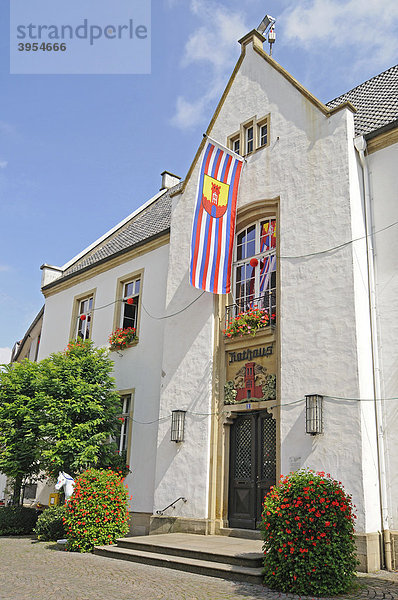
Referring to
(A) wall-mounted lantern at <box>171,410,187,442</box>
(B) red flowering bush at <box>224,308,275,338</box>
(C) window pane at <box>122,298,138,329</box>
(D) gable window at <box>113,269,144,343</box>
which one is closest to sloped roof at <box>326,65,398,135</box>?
(B) red flowering bush at <box>224,308,275,338</box>

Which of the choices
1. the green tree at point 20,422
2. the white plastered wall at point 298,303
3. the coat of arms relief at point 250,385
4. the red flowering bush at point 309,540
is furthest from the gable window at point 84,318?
the red flowering bush at point 309,540

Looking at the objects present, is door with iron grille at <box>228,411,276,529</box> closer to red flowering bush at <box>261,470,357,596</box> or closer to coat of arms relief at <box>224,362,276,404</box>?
coat of arms relief at <box>224,362,276,404</box>

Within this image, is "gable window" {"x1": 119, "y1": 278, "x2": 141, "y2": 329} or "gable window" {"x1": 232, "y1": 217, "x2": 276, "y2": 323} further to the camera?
"gable window" {"x1": 119, "y1": 278, "x2": 141, "y2": 329}

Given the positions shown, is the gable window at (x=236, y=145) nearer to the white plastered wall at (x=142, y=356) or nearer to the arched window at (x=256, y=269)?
the arched window at (x=256, y=269)

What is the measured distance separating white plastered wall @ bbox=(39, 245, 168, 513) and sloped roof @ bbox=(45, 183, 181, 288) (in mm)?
707

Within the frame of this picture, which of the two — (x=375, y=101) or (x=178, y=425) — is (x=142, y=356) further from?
(x=375, y=101)

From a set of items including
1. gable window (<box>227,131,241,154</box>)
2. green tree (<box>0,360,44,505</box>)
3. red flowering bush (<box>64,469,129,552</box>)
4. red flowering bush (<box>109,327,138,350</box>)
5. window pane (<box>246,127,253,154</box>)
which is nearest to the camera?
red flowering bush (<box>64,469,129,552</box>)

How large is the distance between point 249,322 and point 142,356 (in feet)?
15.5

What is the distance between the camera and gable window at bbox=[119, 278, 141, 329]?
18125 mm

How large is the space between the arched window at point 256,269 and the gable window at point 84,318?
7.49 m

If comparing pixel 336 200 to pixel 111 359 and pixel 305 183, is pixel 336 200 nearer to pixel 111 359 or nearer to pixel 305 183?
pixel 305 183

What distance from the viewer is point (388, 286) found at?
37.3ft

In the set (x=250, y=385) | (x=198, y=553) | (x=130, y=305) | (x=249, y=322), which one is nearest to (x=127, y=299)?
(x=130, y=305)

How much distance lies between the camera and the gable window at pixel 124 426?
1641 cm
